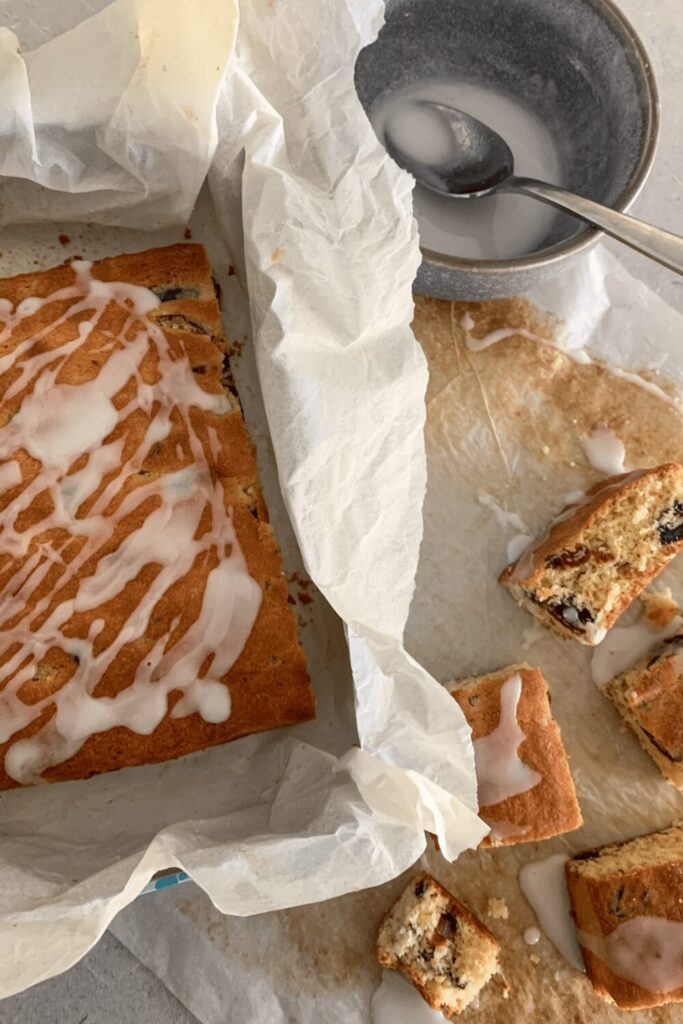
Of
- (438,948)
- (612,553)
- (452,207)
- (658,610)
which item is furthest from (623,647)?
(452,207)

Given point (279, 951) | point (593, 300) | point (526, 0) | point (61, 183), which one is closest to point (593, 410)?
point (593, 300)

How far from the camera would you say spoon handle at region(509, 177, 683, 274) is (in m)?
1.39

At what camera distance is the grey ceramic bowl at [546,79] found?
1.41 meters

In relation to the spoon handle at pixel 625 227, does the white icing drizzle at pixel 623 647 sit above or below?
below

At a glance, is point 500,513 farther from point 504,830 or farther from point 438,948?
point 438,948

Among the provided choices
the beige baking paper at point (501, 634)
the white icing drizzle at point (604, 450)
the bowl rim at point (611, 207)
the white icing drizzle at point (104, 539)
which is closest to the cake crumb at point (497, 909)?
the beige baking paper at point (501, 634)

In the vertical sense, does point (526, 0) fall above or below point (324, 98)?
above

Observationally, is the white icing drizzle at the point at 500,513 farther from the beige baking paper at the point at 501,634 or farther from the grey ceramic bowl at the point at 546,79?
the grey ceramic bowl at the point at 546,79

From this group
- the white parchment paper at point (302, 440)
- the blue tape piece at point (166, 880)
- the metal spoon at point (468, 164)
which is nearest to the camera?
the white parchment paper at point (302, 440)

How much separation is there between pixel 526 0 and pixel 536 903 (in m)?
1.50

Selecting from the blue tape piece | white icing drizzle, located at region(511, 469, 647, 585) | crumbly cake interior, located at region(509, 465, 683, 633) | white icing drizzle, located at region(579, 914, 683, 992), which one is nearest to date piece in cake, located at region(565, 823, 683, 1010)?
white icing drizzle, located at region(579, 914, 683, 992)

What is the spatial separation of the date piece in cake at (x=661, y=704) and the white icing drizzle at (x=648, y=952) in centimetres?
23

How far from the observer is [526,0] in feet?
4.89

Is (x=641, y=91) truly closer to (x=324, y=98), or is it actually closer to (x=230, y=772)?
(x=324, y=98)
